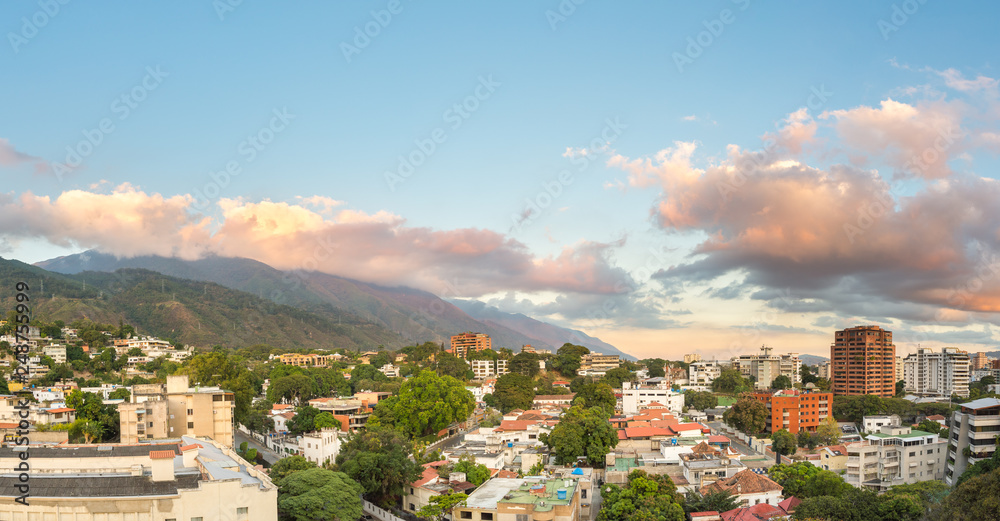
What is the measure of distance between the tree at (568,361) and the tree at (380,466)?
53056 mm

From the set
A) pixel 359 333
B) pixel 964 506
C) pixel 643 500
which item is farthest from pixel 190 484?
pixel 359 333

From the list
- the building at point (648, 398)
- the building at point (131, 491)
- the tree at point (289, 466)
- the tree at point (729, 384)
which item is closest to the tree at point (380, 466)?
the tree at point (289, 466)

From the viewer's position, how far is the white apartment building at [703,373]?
80.8 meters

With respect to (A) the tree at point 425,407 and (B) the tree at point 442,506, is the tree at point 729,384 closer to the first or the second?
(A) the tree at point 425,407

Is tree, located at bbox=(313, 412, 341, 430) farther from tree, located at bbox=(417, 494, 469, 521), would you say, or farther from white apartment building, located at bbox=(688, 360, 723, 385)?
white apartment building, located at bbox=(688, 360, 723, 385)

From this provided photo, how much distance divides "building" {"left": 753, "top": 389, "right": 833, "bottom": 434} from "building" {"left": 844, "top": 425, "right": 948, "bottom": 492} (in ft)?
51.5

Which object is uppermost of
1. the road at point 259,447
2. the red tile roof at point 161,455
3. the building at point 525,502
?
the red tile roof at point 161,455

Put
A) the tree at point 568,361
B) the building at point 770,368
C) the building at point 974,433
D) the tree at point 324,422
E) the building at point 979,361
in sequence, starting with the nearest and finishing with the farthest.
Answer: the building at point 974,433 < the tree at point 324,422 < the tree at point 568,361 < the building at point 770,368 < the building at point 979,361

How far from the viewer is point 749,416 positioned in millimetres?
49469

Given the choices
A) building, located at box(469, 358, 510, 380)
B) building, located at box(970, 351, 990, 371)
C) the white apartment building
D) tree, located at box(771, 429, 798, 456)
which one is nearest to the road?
tree, located at box(771, 429, 798, 456)

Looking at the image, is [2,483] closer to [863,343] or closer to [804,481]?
[804,481]

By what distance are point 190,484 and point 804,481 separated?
23425mm

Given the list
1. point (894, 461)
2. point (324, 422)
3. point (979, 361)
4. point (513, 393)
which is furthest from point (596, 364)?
point (979, 361)

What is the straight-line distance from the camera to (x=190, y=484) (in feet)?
53.9
